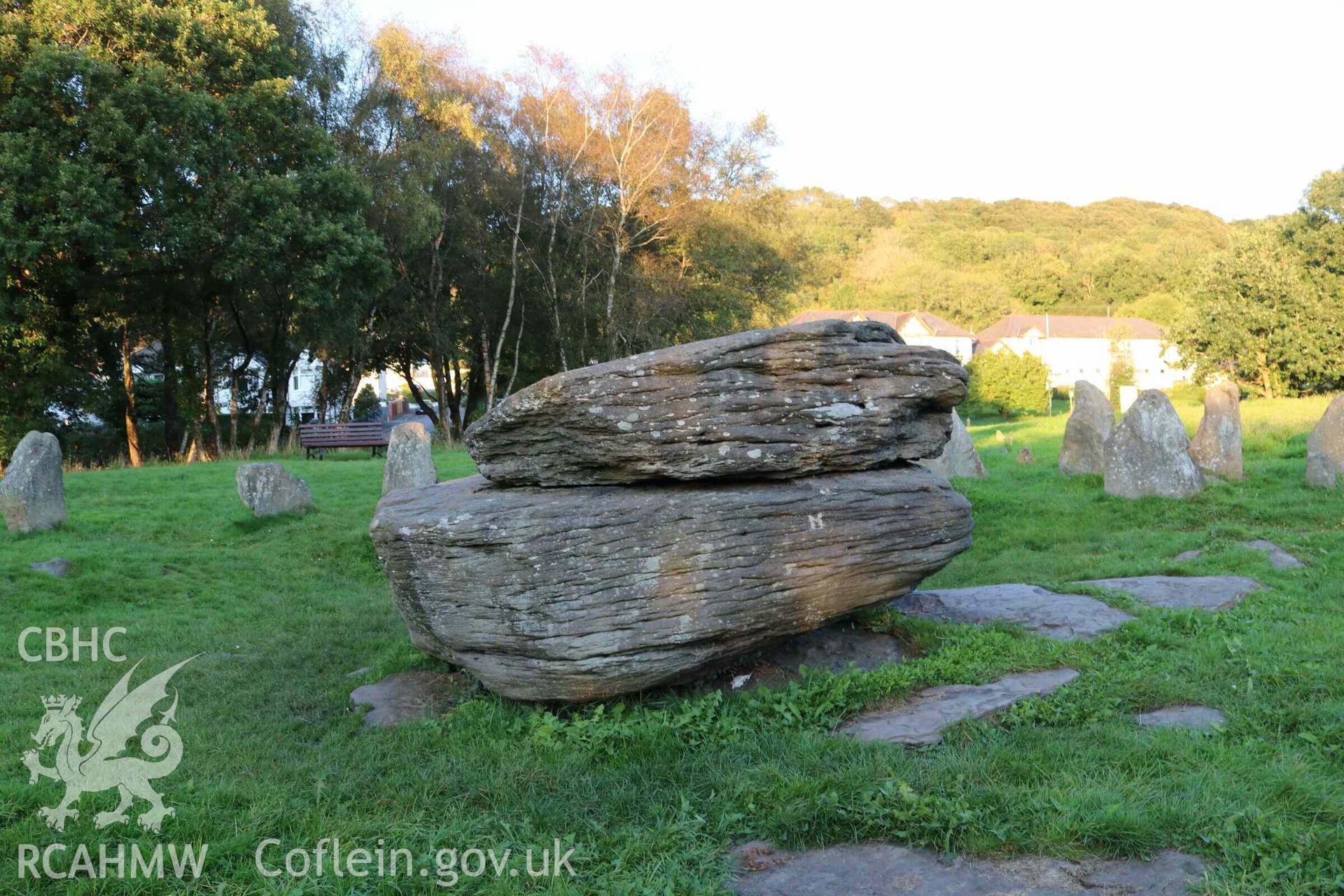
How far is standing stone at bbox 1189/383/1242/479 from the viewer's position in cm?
1484

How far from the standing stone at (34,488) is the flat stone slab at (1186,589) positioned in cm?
1332

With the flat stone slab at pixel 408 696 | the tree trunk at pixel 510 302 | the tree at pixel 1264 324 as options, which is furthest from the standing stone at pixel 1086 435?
the tree at pixel 1264 324

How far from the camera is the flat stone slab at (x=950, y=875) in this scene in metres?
4.34

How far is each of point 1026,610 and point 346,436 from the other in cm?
1981

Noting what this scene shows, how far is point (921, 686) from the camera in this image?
680 centimetres

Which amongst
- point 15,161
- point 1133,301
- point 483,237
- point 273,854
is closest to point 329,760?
point 273,854

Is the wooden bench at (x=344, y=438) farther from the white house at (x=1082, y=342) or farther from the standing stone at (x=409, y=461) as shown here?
the white house at (x=1082, y=342)

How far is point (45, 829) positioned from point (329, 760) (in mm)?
1613

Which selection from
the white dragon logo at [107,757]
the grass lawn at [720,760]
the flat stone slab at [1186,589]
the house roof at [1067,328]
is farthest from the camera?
the house roof at [1067,328]

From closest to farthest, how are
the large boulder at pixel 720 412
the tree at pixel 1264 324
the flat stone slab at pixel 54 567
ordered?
1. the large boulder at pixel 720 412
2. the flat stone slab at pixel 54 567
3. the tree at pixel 1264 324

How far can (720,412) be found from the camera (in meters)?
6.98

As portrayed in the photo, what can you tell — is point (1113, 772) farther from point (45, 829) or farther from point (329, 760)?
point (45, 829)

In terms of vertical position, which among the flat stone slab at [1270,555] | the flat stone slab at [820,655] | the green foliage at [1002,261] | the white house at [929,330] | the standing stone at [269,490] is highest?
the green foliage at [1002,261]

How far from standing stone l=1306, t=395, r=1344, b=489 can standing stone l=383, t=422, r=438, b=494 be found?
1339cm
